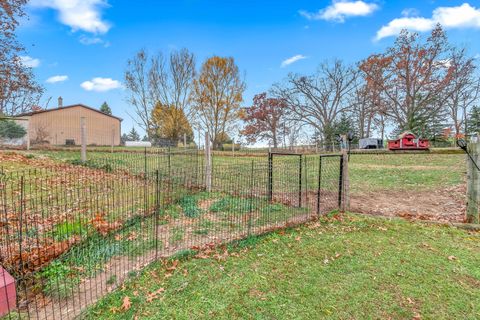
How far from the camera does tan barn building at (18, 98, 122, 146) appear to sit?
66.3 ft

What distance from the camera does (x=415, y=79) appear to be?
73.2 ft

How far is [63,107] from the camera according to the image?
2453 cm

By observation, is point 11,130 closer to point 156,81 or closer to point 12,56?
point 12,56

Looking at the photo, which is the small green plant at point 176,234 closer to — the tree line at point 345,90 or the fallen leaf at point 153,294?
the fallen leaf at point 153,294

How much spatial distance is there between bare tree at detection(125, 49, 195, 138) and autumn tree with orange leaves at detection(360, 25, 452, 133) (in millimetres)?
17430

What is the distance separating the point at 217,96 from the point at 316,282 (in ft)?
77.2


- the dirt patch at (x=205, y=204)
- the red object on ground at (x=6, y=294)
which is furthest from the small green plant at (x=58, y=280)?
the dirt patch at (x=205, y=204)

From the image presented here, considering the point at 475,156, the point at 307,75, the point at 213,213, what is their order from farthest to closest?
the point at 307,75
the point at 213,213
the point at 475,156

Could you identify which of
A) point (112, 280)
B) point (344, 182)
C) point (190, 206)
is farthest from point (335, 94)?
point (112, 280)

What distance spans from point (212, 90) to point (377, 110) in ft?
51.2

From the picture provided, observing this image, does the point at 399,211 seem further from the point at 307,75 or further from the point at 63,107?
the point at 63,107

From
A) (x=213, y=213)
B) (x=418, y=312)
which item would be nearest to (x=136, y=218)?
(x=213, y=213)

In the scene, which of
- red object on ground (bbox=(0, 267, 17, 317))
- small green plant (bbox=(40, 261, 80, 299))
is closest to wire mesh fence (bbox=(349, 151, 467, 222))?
small green plant (bbox=(40, 261, 80, 299))

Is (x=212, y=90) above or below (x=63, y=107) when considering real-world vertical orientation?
above
